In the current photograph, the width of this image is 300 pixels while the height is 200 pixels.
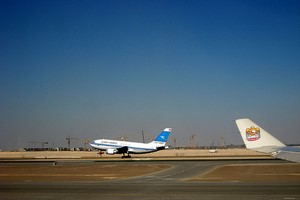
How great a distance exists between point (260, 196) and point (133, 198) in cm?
838

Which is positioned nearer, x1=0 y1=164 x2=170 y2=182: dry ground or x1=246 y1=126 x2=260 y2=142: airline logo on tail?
Answer: x1=246 y1=126 x2=260 y2=142: airline logo on tail

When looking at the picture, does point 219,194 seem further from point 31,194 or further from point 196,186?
point 31,194

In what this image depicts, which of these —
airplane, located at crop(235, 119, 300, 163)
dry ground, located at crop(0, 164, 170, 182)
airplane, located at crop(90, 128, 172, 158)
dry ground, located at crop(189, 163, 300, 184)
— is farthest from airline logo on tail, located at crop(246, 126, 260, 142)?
airplane, located at crop(90, 128, 172, 158)

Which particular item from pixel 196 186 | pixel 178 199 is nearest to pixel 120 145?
pixel 196 186

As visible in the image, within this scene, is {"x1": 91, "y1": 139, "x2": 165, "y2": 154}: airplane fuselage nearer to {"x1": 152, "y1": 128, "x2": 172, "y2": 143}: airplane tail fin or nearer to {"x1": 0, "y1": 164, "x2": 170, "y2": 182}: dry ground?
{"x1": 152, "y1": 128, "x2": 172, "y2": 143}: airplane tail fin

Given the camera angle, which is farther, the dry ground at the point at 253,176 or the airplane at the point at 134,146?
the airplane at the point at 134,146

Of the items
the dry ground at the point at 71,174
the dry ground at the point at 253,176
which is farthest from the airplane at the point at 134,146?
the dry ground at the point at 253,176

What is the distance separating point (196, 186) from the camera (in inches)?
1105

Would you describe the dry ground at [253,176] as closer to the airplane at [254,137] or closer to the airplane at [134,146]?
the airplane at [254,137]

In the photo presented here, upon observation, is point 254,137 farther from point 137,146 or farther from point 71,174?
point 137,146

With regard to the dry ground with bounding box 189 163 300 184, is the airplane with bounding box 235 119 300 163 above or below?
above

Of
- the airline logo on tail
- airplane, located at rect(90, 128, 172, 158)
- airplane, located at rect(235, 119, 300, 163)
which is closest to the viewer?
airplane, located at rect(235, 119, 300, 163)

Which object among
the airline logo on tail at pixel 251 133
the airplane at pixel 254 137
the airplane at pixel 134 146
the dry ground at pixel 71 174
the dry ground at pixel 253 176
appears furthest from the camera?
the airplane at pixel 134 146

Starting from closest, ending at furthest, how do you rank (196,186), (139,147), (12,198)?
1. (12,198)
2. (196,186)
3. (139,147)
